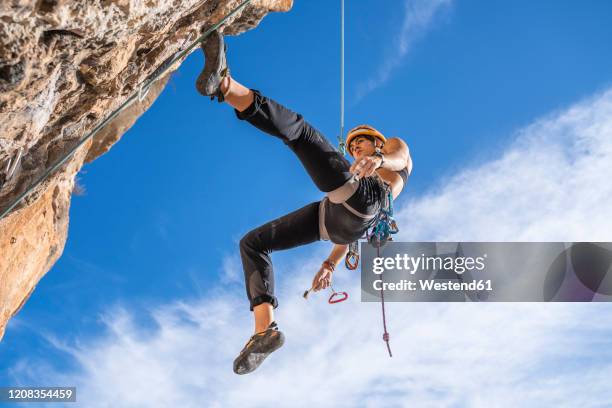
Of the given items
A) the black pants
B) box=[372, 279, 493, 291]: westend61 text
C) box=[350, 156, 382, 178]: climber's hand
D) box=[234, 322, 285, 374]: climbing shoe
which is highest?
box=[372, 279, 493, 291]: westend61 text

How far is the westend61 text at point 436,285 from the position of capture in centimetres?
905

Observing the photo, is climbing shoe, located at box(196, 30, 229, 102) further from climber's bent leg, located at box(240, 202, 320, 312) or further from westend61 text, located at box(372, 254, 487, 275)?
westend61 text, located at box(372, 254, 487, 275)

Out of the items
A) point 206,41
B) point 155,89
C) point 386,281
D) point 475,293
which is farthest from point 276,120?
point 475,293

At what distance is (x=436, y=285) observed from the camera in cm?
913

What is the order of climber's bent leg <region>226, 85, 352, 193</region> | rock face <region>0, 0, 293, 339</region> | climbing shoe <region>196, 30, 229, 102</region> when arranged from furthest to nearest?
climber's bent leg <region>226, 85, 352, 193</region>
climbing shoe <region>196, 30, 229, 102</region>
rock face <region>0, 0, 293, 339</region>

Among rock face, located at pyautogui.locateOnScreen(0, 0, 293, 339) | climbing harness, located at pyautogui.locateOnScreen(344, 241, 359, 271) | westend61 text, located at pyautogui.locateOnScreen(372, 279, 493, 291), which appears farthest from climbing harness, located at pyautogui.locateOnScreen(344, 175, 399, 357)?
westend61 text, located at pyautogui.locateOnScreen(372, 279, 493, 291)

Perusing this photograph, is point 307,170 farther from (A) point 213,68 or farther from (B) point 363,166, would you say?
(A) point 213,68

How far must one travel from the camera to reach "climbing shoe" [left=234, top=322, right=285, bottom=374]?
12.8ft

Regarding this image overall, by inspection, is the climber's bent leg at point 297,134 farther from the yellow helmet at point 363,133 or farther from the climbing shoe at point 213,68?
the yellow helmet at point 363,133

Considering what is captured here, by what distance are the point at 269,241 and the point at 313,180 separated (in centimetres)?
84

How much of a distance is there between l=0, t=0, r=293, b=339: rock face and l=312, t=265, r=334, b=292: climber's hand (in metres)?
2.16

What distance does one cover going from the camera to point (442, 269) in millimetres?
9258

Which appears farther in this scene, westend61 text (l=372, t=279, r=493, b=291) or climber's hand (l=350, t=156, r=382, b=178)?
westend61 text (l=372, t=279, r=493, b=291)

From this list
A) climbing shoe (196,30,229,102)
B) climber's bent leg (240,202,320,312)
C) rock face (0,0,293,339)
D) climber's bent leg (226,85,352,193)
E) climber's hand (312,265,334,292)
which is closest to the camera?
rock face (0,0,293,339)
